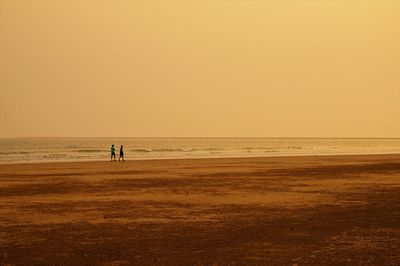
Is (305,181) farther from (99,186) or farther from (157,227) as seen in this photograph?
(157,227)

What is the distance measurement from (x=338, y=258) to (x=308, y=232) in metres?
2.46

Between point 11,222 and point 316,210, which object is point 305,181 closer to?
point 316,210

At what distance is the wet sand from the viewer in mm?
8891

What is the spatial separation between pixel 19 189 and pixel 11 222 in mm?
9263

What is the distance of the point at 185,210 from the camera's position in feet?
48.2

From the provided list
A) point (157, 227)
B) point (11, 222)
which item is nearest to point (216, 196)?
point (157, 227)

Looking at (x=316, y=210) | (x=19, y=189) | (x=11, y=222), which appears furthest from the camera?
(x=19, y=189)

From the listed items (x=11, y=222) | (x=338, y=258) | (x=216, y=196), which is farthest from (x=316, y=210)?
(x=11, y=222)

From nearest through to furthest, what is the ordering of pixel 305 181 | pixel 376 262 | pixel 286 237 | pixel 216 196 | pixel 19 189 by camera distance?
pixel 376 262 < pixel 286 237 < pixel 216 196 < pixel 19 189 < pixel 305 181

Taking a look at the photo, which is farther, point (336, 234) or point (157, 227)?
point (157, 227)

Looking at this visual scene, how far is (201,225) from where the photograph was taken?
39.8 ft

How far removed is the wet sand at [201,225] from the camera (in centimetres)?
889

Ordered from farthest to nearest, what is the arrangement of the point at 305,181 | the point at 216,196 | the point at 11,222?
the point at 305,181
the point at 216,196
the point at 11,222

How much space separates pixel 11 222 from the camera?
12719 millimetres
